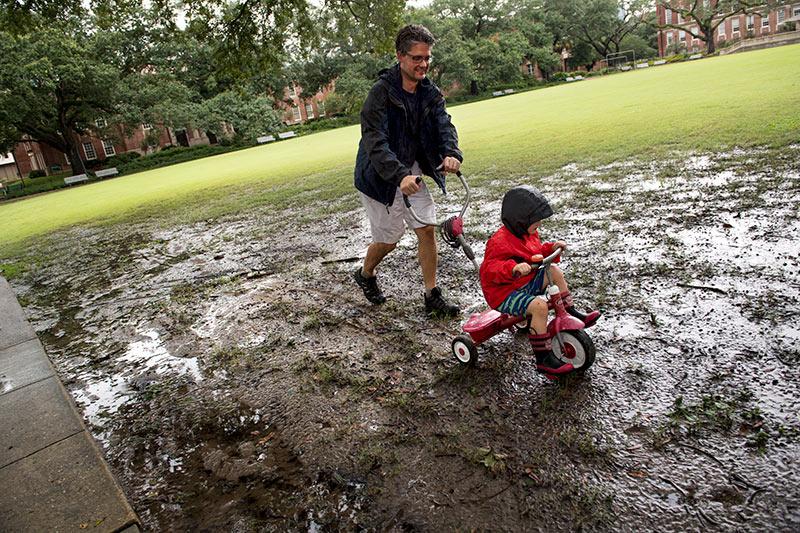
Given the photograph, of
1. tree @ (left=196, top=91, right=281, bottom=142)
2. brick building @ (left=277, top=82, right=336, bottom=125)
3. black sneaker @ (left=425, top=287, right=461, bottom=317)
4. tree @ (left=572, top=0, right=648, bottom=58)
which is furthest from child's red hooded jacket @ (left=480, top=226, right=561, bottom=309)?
tree @ (left=572, top=0, right=648, bottom=58)

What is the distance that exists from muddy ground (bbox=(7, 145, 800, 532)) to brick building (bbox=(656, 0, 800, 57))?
77.2 metres

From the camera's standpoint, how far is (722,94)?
14.0 meters

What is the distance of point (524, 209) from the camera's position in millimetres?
2869

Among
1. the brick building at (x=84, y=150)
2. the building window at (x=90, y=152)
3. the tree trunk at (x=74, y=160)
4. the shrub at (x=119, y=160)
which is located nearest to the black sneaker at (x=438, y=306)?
the tree trunk at (x=74, y=160)

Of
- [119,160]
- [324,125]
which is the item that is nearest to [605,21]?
[324,125]

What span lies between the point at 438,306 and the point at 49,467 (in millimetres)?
2633

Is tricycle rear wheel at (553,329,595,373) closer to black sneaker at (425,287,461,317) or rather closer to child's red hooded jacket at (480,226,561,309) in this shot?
child's red hooded jacket at (480,226,561,309)

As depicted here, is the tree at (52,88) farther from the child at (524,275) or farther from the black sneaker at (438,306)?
the child at (524,275)

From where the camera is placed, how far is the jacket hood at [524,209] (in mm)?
2857

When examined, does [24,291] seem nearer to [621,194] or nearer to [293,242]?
[293,242]

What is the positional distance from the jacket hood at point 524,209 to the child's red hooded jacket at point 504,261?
0.24ft

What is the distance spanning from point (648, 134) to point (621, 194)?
456 cm

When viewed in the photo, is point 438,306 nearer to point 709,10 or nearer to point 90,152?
point 90,152

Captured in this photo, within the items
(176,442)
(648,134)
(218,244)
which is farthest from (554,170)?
(176,442)
